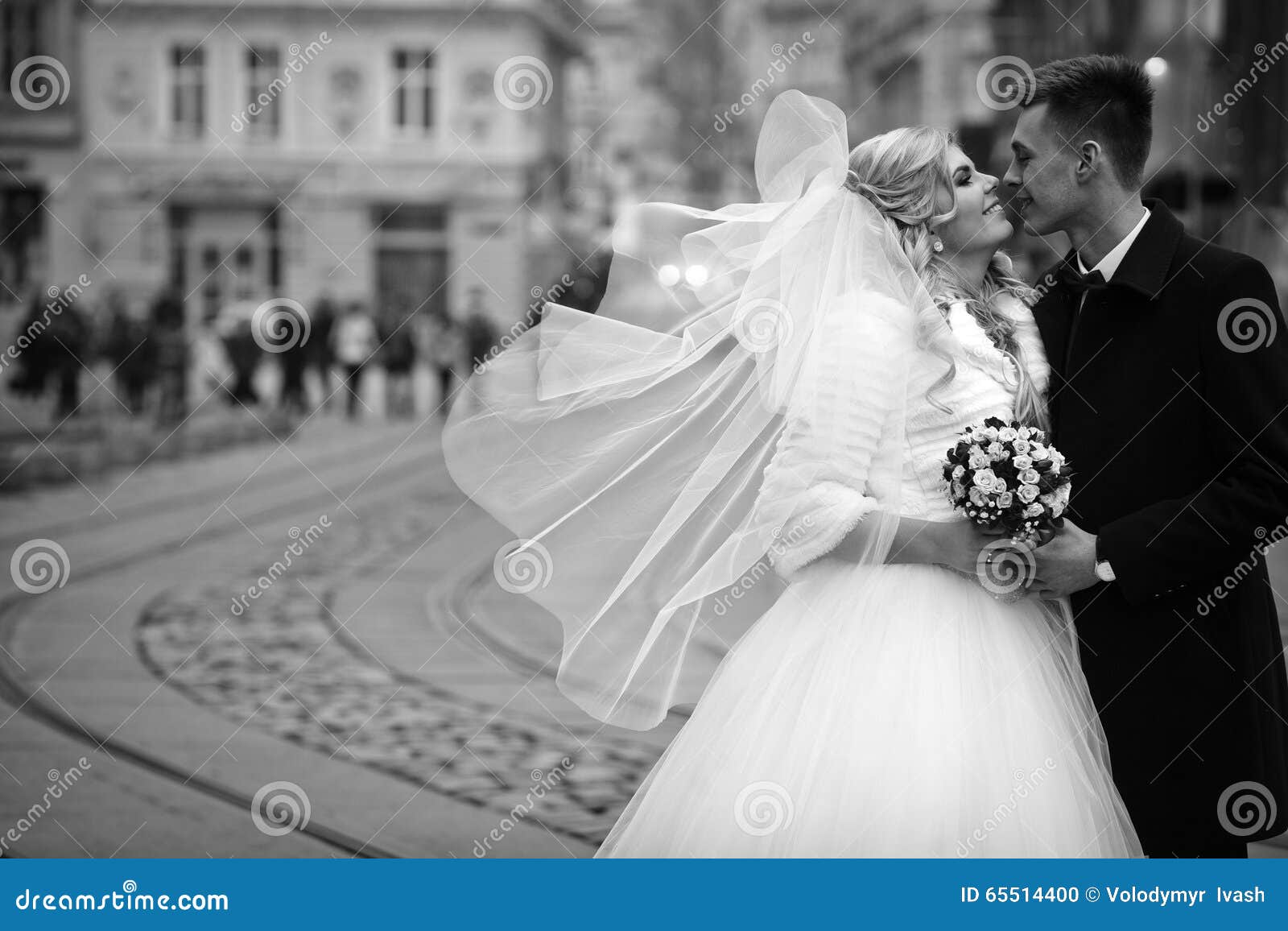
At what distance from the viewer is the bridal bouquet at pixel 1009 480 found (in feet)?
9.35

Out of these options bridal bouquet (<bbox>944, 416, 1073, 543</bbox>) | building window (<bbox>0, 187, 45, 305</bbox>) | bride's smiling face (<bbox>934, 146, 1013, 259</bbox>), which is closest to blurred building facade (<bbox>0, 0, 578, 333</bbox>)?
building window (<bbox>0, 187, 45, 305</bbox>)

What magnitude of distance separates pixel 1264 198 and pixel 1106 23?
26.8 ft

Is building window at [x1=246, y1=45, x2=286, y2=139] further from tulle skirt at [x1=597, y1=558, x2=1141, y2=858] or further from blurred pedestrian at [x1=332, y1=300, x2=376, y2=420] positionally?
tulle skirt at [x1=597, y1=558, x2=1141, y2=858]

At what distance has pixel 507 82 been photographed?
4134cm

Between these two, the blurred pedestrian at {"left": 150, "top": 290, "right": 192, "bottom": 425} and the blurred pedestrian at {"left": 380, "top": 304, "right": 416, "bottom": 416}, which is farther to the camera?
the blurred pedestrian at {"left": 380, "top": 304, "right": 416, "bottom": 416}

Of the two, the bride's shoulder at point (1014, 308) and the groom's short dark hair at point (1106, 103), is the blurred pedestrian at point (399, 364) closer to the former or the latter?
the bride's shoulder at point (1014, 308)

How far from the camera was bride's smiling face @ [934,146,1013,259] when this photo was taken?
10.3 ft

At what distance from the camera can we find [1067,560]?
2.98m

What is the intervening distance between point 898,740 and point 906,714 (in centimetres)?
6

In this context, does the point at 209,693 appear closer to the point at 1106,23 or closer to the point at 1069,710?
the point at 1069,710

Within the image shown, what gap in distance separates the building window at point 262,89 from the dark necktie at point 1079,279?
44518 millimetres

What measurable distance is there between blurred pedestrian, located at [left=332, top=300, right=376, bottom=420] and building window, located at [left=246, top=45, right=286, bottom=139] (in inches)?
843

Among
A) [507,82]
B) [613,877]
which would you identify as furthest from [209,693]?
[507,82]

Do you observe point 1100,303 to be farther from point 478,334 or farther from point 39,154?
point 39,154
